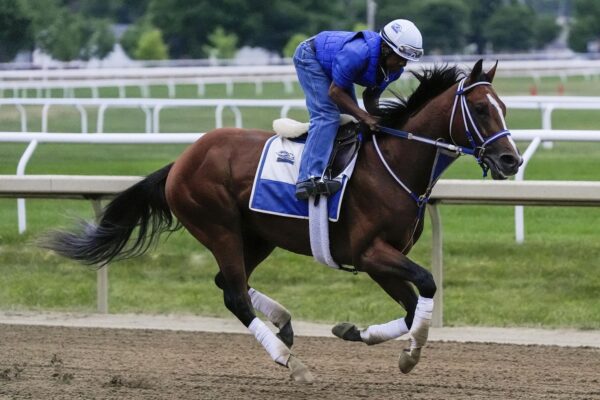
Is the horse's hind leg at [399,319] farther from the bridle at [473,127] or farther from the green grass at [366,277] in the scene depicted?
the green grass at [366,277]

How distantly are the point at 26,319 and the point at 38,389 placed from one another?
246 cm

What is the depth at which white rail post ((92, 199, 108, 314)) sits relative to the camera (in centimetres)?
808

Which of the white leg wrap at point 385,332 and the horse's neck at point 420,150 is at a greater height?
the horse's neck at point 420,150

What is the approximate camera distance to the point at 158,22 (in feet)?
206

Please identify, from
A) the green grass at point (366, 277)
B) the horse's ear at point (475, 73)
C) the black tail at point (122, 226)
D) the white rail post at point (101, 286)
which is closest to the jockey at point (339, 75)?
the horse's ear at point (475, 73)

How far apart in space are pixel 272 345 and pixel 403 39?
152 centimetres

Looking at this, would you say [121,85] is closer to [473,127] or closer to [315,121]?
[315,121]

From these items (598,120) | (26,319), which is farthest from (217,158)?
(598,120)

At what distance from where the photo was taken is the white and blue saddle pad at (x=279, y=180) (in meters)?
6.09

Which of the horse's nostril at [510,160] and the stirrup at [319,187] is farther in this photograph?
the stirrup at [319,187]

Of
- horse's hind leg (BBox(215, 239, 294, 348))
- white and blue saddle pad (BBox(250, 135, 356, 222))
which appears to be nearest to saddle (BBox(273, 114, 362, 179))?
white and blue saddle pad (BBox(250, 135, 356, 222))

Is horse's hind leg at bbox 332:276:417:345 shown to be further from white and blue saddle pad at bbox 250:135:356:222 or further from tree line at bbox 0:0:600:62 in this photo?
tree line at bbox 0:0:600:62

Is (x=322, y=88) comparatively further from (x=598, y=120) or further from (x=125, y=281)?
(x=598, y=120)

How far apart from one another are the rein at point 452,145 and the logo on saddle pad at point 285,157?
413 millimetres
